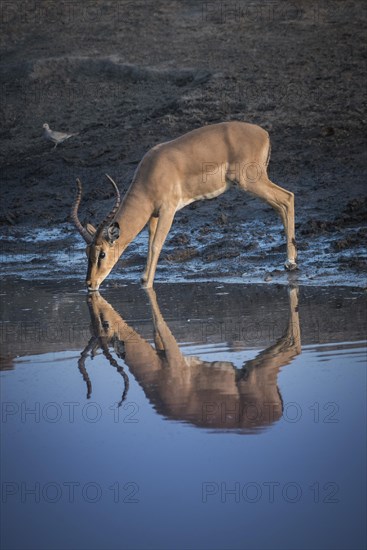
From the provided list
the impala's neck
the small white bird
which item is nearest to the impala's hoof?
the impala's neck

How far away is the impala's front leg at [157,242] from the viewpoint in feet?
39.3

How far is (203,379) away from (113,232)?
202 inches

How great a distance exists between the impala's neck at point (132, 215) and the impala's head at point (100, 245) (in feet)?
0.49

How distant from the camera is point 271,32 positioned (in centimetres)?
2019

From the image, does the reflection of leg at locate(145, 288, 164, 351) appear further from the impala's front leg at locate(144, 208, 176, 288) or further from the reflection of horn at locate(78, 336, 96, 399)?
the reflection of horn at locate(78, 336, 96, 399)

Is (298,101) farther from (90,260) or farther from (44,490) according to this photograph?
(44,490)

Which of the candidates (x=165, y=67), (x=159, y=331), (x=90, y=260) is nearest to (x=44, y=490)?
(x=159, y=331)

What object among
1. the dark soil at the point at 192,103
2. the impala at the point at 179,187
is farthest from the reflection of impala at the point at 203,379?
the dark soil at the point at 192,103

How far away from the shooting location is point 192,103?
17703 mm

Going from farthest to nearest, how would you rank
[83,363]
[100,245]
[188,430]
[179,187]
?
[179,187] < [100,245] < [83,363] < [188,430]

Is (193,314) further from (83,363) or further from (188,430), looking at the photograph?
(188,430)

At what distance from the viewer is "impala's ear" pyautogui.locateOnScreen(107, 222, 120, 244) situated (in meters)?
12.1

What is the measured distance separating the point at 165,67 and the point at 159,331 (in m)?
11.1

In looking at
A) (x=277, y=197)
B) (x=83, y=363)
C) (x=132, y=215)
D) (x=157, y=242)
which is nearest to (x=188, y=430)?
(x=83, y=363)
